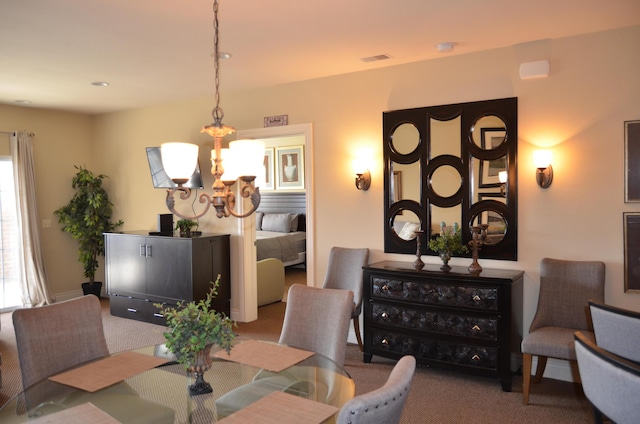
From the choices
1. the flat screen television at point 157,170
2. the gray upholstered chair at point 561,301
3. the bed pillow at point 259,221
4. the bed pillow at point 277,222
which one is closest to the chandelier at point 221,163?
the gray upholstered chair at point 561,301

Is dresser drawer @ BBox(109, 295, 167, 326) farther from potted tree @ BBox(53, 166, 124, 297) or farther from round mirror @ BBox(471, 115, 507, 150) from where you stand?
round mirror @ BBox(471, 115, 507, 150)

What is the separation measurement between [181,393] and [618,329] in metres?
2.03

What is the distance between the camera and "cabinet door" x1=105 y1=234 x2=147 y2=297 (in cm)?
591

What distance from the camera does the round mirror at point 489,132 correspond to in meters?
4.13

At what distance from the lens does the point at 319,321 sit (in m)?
2.83

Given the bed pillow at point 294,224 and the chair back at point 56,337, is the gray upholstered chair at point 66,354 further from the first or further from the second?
the bed pillow at point 294,224

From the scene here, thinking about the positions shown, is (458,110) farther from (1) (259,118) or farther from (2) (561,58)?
(1) (259,118)

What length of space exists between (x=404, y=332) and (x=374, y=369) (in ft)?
1.39

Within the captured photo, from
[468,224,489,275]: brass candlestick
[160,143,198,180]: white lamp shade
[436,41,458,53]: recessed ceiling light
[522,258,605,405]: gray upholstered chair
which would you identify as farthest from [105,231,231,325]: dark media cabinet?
[522,258,605,405]: gray upholstered chair

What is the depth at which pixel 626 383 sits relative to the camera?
166 cm

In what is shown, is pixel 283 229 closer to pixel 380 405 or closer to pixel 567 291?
pixel 567 291

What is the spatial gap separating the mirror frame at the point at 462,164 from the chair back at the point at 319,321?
1869 mm

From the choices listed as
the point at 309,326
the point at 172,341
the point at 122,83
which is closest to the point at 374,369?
the point at 309,326

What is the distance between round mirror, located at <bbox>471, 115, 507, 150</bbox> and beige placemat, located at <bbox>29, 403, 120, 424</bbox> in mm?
3452
